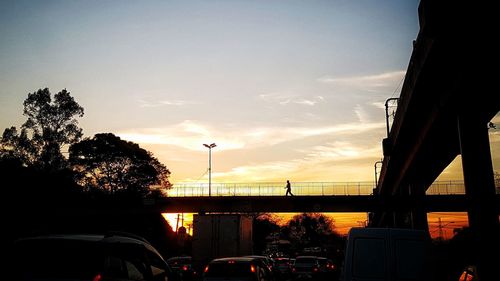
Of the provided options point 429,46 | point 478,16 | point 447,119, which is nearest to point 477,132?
point 447,119

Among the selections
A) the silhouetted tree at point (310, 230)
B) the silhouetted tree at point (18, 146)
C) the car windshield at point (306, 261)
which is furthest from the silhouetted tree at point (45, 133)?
the silhouetted tree at point (310, 230)

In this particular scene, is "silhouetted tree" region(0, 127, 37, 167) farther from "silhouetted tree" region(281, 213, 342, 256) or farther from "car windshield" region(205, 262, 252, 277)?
"silhouetted tree" region(281, 213, 342, 256)

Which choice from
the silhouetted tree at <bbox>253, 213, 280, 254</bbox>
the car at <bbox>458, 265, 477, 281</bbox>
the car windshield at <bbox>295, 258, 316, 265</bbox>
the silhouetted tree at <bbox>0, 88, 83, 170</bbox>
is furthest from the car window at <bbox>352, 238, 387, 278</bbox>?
the silhouetted tree at <bbox>253, 213, 280, 254</bbox>

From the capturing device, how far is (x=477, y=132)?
68.7 ft

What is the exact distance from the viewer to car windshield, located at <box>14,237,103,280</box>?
649 cm

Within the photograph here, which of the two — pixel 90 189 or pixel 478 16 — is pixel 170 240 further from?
pixel 478 16

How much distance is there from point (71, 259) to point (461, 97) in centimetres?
1743

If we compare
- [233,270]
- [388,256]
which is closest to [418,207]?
[233,270]

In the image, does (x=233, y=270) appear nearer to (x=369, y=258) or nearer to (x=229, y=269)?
(x=229, y=269)

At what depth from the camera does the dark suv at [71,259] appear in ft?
21.3

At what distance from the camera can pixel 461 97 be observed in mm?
19938

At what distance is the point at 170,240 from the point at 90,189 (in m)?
18.9

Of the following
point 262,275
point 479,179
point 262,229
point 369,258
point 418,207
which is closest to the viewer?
point 369,258

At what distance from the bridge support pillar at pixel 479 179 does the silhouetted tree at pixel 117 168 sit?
57.1 meters
